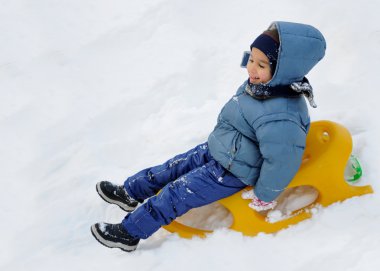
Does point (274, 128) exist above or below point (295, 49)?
below

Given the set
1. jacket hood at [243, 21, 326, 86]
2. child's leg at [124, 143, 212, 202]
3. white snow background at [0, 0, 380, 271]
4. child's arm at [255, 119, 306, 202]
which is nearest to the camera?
jacket hood at [243, 21, 326, 86]

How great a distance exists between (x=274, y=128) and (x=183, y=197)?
633 millimetres

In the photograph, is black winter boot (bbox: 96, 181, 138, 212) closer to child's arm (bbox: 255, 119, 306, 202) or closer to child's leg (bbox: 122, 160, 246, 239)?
child's leg (bbox: 122, 160, 246, 239)

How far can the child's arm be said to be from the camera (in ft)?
7.18

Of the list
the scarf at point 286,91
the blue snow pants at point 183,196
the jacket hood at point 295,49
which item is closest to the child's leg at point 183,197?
the blue snow pants at point 183,196

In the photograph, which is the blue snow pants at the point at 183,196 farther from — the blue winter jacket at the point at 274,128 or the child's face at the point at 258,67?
the child's face at the point at 258,67

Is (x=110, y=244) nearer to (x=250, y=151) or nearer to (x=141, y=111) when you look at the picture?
(x=250, y=151)

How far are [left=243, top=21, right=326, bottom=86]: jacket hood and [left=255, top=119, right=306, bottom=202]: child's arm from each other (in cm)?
23

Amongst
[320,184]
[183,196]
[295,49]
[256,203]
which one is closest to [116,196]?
[183,196]

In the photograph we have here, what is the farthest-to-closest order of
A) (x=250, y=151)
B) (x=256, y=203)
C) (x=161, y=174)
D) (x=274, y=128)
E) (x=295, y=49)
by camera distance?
(x=161, y=174) < (x=256, y=203) < (x=250, y=151) < (x=274, y=128) < (x=295, y=49)

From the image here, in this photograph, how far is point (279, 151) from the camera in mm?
2193

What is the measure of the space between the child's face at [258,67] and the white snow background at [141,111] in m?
0.81

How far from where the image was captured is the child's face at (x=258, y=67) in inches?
87.1

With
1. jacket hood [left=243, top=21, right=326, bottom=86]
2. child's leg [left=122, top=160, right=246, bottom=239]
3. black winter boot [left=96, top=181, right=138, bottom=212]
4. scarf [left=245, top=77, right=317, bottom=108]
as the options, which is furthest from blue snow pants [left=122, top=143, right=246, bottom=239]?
jacket hood [left=243, top=21, right=326, bottom=86]
